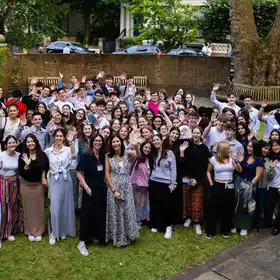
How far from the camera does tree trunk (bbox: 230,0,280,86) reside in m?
15.2

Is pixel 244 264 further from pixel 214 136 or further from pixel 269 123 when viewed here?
pixel 269 123

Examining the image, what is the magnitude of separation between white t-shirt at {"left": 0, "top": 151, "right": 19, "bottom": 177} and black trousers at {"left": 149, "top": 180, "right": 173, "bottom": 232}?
2.15 m

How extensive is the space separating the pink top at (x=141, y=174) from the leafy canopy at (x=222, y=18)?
2133 cm

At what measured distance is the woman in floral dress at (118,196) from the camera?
20.8 ft

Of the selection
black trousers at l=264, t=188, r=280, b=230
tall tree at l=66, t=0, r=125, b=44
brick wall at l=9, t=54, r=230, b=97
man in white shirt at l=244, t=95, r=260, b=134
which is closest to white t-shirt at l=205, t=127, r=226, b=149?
black trousers at l=264, t=188, r=280, b=230

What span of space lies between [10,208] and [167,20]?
72.1 feet

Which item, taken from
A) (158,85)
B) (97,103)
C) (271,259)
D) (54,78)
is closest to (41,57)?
(54,78)

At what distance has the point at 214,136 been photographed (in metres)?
7.64

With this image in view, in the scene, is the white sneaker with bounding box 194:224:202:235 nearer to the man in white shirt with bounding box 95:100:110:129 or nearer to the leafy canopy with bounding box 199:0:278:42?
the man in white shirt with bounding box 95:100:110:129

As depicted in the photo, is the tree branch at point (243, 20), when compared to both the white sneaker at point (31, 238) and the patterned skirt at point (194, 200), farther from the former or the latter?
the white sneaker at point (31, 238)

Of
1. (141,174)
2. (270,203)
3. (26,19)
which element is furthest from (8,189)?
(26,19)

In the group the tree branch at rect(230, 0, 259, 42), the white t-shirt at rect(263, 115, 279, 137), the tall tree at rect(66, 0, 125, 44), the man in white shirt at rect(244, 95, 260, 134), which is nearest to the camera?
the white t-shirt at rect(263, 115, 279, 137)

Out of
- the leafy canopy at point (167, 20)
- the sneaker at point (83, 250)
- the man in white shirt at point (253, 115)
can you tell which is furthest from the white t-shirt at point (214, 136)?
the leafy canopy at point (167, 20)

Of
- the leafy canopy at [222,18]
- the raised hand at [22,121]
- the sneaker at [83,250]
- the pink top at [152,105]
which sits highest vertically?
the leafy canopy at [222,18]
